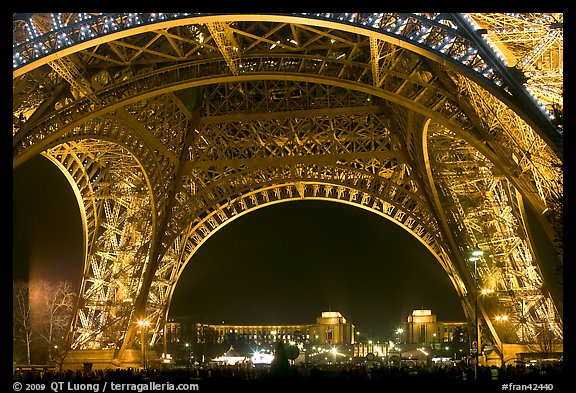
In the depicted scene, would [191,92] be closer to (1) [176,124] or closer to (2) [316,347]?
(1) [176,124]

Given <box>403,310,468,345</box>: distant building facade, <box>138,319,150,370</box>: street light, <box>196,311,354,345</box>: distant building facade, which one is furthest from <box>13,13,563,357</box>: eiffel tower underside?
<box>403,310,468,345</box>: distant building facade

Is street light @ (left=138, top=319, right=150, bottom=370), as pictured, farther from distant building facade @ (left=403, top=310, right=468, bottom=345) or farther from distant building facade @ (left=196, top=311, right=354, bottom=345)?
distant building facade @ (left=403, top=310, right=468, bottom=345)

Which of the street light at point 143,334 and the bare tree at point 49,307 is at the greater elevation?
the bare tree at point 49,307

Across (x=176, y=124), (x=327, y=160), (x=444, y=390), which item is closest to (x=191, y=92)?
(x=176, y=124)

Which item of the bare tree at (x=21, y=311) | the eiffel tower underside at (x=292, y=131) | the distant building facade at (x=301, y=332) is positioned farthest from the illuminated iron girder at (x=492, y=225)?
the distant building facade at (x=301, y=332)

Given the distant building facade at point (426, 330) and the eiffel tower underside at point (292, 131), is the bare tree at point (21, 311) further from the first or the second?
the distant building facade at point (426, 330)

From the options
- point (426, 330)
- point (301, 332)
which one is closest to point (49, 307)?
point (301, 332)

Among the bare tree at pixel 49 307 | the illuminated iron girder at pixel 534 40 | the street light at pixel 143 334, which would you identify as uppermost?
the illuminated iron girder at pixel 534 40
